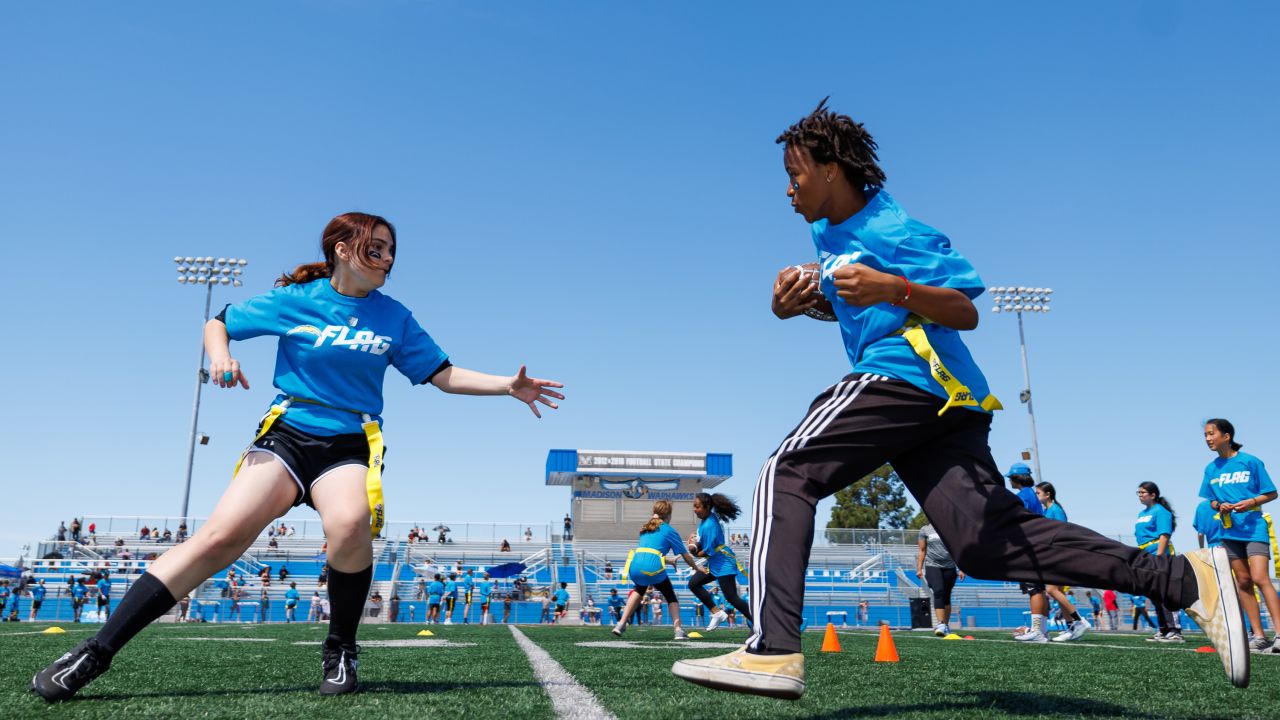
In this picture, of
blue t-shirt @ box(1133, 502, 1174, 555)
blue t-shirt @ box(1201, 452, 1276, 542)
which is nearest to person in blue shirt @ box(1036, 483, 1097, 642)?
blue t-shirt @ box(1133, 502, 1174, 555)

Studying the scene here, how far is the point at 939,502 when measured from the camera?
3172 mm

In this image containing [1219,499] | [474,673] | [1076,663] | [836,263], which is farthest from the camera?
[1219,499]

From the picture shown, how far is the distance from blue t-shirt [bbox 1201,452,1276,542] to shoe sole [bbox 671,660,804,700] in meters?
8.01

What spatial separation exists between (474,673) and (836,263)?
291 cm

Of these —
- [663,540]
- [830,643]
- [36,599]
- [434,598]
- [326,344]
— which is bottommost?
[36,599]

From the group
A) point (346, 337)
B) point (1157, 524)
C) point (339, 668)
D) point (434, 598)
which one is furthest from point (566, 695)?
point (434, 598)

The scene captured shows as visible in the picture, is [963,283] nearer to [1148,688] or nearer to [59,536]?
[1148,688]

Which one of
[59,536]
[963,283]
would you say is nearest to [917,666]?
[963,283]

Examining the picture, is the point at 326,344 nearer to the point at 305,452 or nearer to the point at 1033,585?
the point at 305,452

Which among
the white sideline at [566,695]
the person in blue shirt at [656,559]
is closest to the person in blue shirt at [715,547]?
the person in blue shirt at [656,559]

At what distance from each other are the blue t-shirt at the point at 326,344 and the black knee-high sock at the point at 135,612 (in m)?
0.81

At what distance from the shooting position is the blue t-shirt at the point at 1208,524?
9028 millimetres

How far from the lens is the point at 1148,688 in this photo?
4133 millimetres

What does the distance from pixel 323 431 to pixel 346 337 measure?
42cm
